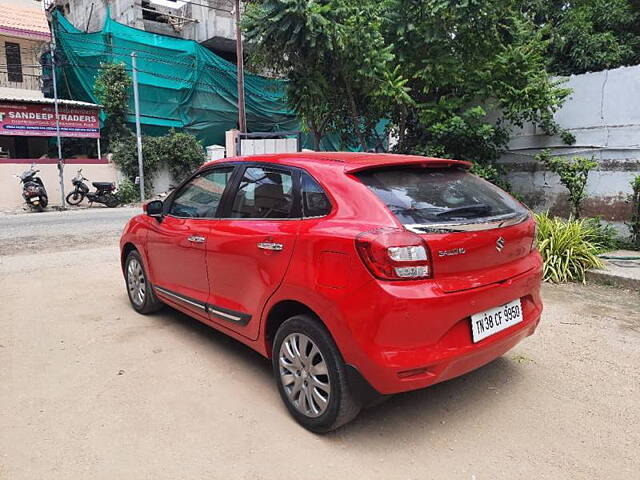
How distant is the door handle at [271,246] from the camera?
2.79 metres

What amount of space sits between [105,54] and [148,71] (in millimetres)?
1687

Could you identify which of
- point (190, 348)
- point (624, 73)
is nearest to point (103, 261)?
point (190, 348)

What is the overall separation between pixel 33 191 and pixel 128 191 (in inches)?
136

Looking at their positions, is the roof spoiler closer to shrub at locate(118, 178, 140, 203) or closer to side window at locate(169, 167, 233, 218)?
side window at locate(169, 167, 233, 218)

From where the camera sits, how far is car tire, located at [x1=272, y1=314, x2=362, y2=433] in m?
2.47

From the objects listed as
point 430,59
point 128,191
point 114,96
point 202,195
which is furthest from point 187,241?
point 114,96

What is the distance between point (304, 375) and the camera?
2.68 m

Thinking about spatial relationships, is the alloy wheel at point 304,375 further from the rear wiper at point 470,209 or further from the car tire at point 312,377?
the rear wiper at point 470,209

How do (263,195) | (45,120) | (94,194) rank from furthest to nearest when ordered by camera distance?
(45,120) → (94,194) → (263,195)

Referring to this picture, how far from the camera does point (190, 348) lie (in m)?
3.81

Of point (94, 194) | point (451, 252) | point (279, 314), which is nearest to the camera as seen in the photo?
point (451, 252)

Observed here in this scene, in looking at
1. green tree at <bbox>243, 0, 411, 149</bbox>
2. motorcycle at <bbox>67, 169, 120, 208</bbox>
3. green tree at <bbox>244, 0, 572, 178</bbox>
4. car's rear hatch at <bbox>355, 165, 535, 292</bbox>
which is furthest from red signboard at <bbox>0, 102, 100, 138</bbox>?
car's rear hatch at <bbox>355, 165, 535, 292</bbox>

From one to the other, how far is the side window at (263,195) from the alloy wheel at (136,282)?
174cm

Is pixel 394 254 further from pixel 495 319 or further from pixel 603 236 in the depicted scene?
pixel 603 236
